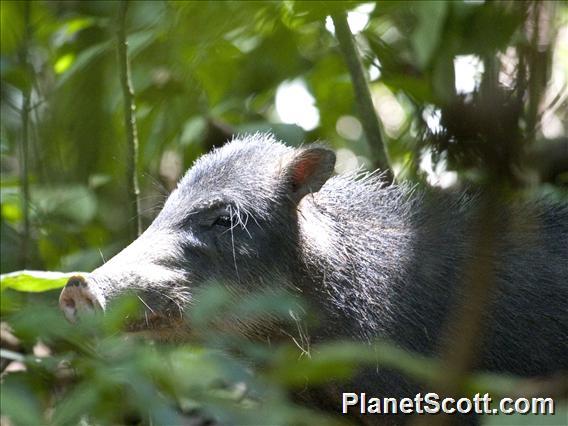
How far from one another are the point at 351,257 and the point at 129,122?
128 centimetres

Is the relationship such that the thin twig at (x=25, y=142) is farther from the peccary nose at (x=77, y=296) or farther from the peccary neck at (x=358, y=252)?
the peccary nose at (x=77, y=296)

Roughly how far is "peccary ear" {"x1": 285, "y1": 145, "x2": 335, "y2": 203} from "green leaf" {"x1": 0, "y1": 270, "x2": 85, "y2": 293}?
3.80ft

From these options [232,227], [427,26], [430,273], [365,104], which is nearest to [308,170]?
[232,227]

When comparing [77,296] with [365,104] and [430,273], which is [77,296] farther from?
[365,104]

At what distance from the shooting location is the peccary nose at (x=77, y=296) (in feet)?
11.3

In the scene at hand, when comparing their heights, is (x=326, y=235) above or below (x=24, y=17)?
below

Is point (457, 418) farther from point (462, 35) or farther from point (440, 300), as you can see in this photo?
point (462, 35)

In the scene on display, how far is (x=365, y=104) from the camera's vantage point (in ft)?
17.8

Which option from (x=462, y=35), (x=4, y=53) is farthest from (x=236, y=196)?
(x=4, y=53)

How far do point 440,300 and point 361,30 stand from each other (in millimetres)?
1309

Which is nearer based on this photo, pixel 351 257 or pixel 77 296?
pixel 77 296

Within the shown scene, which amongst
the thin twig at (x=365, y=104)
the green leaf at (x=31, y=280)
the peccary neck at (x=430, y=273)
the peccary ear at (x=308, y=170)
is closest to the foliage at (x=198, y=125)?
the green leaf at (x=31, y=280)

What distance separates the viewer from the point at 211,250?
4199 millimetres

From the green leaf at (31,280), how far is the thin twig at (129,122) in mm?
1294
